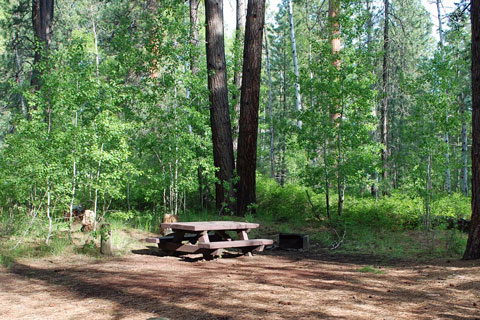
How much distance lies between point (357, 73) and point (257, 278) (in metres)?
6.15

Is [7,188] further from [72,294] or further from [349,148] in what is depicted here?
[349,148]

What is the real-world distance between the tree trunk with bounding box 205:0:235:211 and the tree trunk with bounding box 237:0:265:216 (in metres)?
0.34

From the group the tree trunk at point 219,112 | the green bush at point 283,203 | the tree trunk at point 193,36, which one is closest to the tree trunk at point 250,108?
the tree trunk at point 219,112

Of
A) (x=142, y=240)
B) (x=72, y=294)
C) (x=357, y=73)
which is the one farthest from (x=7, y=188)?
(x=357, y=73)

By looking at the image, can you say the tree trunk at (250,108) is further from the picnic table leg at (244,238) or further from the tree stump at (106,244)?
the tree stump at (106,244)

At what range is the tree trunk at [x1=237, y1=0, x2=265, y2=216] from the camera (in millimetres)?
12344

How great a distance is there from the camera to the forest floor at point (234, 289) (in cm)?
430

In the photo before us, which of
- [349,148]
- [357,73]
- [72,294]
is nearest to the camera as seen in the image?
[72,294]

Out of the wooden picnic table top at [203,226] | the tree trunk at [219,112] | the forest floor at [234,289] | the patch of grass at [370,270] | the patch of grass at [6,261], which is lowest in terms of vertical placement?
the patch of grass at [370,270]

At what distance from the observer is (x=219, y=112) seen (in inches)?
487

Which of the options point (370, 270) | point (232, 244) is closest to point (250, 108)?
point (232, 244)

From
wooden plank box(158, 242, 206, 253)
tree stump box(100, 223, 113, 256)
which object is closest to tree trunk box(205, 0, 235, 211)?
wooden plank box(158, 242, 206, 253)

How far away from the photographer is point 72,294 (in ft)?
16.9

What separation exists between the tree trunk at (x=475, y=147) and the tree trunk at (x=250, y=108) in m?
6.04
